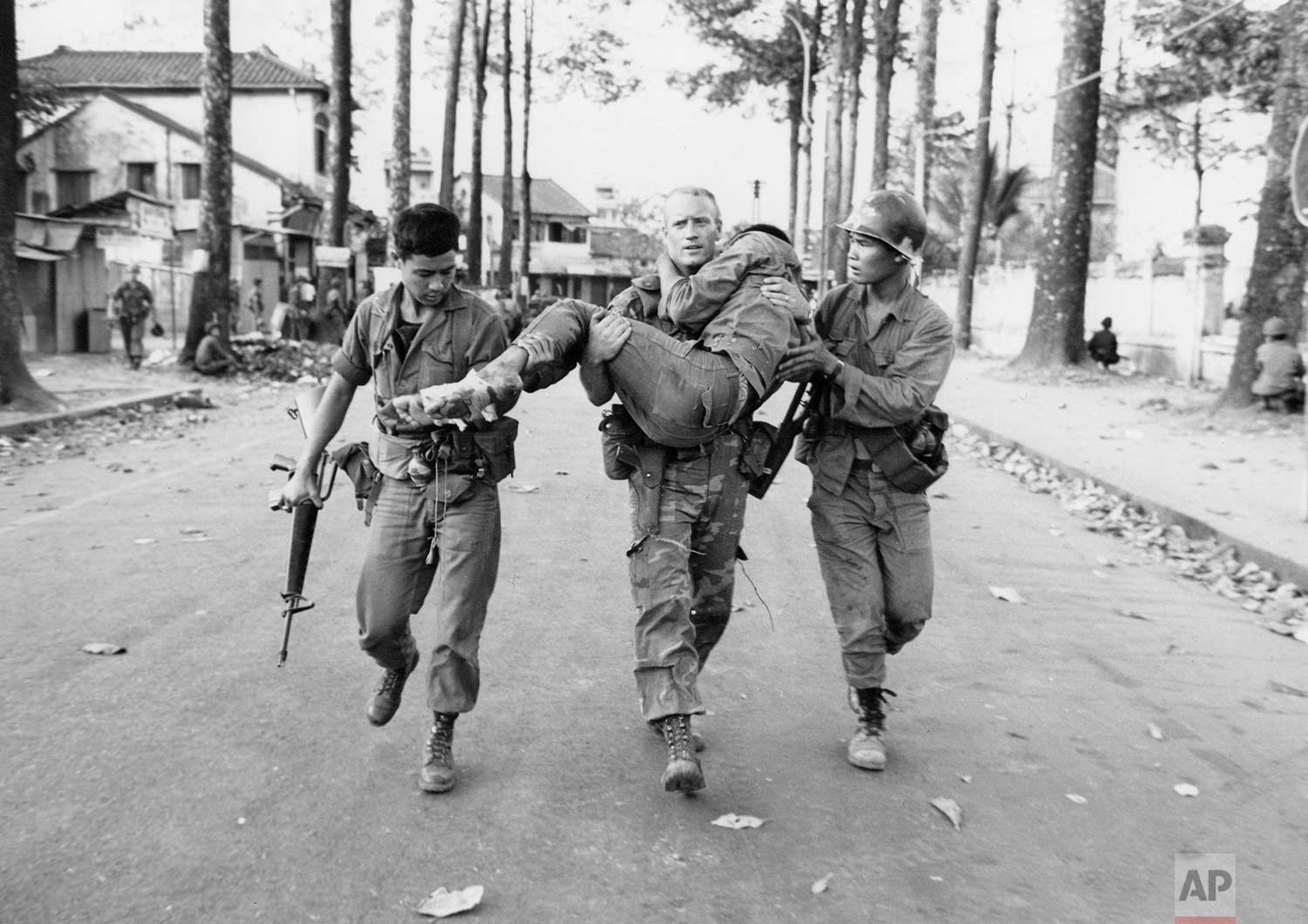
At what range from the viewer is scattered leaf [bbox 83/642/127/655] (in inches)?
212

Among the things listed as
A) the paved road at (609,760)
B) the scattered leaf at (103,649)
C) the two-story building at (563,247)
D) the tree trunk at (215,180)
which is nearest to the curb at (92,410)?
the tree trunk at (215,180)

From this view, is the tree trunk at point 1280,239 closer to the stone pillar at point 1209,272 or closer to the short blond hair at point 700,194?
the stone pillar at point 1209,272

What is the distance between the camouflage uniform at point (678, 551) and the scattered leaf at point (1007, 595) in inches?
122

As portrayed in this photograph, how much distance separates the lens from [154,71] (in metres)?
47.6

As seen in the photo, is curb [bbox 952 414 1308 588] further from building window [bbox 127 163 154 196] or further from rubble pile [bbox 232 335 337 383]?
building window [bbox 127 163 154 196]

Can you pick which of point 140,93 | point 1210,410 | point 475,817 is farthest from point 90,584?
point 140,93

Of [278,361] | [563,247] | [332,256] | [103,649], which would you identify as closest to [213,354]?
[278,361]

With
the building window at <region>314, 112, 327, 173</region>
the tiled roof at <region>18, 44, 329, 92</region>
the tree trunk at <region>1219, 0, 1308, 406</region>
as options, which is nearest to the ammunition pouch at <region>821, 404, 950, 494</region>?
the tree trunk at <region>1219, 0, 1308, 406</region>

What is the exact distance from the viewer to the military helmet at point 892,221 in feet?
14.3

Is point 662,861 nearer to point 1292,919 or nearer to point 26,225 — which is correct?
point 1292,919

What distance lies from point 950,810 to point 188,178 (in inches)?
1746

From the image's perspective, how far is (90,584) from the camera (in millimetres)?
6609

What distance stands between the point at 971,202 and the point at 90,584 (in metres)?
27.7

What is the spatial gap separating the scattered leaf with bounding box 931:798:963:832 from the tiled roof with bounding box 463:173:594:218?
3127 inches
